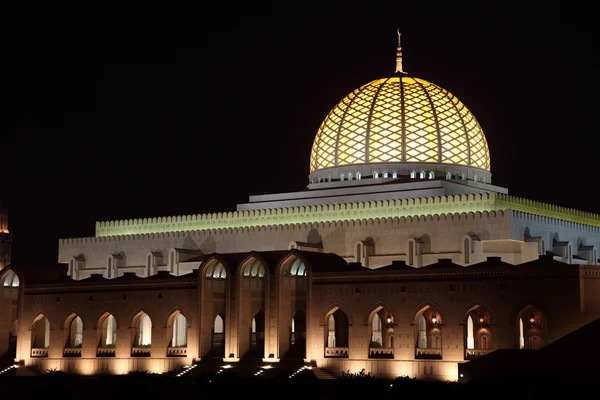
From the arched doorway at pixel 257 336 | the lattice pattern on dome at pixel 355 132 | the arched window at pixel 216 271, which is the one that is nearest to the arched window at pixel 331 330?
the arched doorway at pixel 257 336

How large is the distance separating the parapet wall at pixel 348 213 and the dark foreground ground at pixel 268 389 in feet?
31.8

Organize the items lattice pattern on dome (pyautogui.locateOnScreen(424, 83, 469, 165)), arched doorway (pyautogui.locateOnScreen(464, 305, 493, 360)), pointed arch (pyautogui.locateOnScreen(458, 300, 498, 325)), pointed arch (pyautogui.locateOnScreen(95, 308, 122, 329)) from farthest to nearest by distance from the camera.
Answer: lattice pattern on dome (pyautogui.locateOnScreen(424, 83, 469, 165))
pointed arch (pyautogui.locateOnScreen(95, 308, 122, 329))
arched doorway (pyautogui.locateOnScreen(464, 305, 493, 360))
pointed arch (pyautogui.locateOnScreen(458, 300, 498, 325))

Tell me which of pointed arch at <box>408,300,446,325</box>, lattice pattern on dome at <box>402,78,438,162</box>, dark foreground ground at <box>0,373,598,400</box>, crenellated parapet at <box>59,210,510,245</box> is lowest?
dark foreground ground at <box>0,373,598,400</box>

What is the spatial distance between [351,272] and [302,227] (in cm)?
772

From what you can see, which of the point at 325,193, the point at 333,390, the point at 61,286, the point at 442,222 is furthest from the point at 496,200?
the point at 61,286

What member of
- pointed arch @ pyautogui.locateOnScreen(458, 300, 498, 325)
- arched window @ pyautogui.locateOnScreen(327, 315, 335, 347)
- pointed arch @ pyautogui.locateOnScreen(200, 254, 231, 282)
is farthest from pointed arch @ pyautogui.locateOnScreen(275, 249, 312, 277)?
pointed arch @ pyautogui.locateOnScreen(458, 300, 498, 325)

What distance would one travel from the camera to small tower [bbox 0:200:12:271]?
52.4 m

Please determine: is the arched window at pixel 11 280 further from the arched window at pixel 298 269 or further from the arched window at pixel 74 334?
the arched window at pixel 298 269

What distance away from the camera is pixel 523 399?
87.5 ft

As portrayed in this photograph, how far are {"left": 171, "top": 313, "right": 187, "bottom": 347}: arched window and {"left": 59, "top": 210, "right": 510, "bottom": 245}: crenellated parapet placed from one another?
4972mm

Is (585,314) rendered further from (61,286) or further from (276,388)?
(61,286)

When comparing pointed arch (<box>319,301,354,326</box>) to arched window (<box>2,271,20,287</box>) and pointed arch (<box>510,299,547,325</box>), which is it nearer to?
pointed arch (<box>510,299,547,325</box>)

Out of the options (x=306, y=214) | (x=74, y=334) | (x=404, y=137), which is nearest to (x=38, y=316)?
(x=74, y=334)

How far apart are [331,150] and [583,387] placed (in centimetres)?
2016
